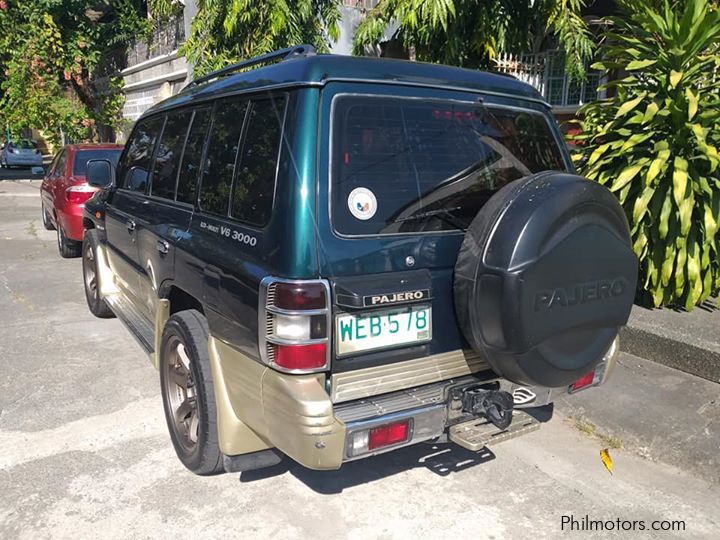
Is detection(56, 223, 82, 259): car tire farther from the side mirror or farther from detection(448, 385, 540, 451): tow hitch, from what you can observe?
detection(448, 385, 540, 451): tow hitch

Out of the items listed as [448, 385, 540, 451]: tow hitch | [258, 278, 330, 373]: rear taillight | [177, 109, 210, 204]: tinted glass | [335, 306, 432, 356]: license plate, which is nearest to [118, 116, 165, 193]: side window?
[177, 109, 210, 204]: tinted glass

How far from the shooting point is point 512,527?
110 inches

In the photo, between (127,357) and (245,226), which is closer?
(245,226)

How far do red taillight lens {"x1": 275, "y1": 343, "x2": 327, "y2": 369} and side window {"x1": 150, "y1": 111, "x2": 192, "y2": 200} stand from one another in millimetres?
1576

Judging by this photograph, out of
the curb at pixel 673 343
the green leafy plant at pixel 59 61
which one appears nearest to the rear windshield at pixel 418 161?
the curb at pixel 673 343

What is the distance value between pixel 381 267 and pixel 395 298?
14 cm

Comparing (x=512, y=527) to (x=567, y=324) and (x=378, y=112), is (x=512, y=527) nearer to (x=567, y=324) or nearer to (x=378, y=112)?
(x=567, y=324)

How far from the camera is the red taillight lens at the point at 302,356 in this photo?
231 centimetres

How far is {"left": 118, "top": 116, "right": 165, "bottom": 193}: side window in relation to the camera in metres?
4.06

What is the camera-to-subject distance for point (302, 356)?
2312 mm

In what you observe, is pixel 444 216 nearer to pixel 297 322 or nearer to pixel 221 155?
pixel 297 322

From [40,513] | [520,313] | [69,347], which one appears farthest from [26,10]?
[520,313]

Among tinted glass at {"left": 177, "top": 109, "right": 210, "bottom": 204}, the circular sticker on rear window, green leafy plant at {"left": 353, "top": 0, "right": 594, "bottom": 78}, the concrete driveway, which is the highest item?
green leafy plant at {"left": 353, "top": 0, "right": 594, "bottom": 78}

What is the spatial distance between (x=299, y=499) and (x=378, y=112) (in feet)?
6.39
